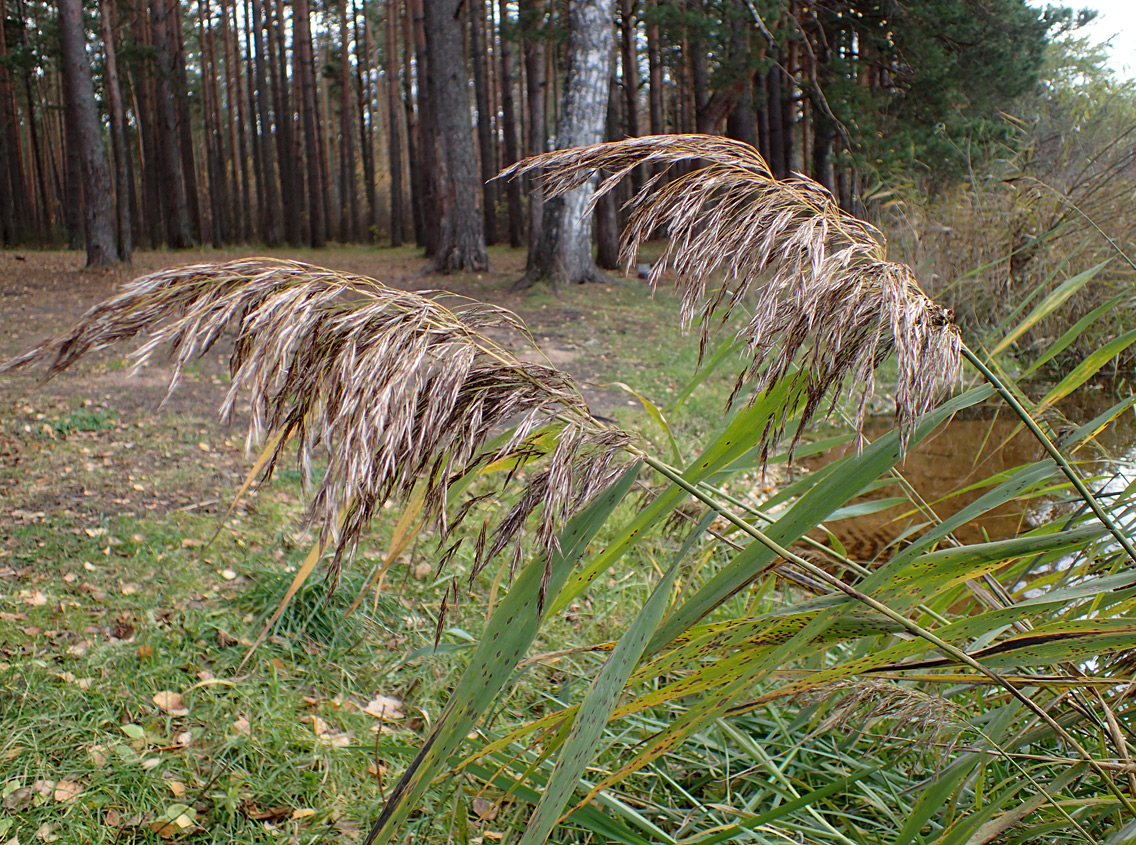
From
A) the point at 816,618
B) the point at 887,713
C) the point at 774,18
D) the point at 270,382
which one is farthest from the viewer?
the point at 774,18

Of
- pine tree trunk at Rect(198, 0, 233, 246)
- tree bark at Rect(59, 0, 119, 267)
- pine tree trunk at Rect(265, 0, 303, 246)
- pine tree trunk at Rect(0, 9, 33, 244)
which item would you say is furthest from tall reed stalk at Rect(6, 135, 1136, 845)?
pine tree trunk at Rect(198, 0, 233, 246)

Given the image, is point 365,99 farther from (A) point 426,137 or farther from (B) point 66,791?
(B) point 66,791

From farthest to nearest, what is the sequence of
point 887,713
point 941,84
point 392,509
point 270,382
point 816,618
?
point 941,84 < point 392,509 < point 887,713 < point 816,618 < point 270,382

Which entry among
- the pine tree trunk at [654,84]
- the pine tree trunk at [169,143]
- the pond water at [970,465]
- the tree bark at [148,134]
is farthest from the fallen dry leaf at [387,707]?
the tree bark at [148,134]

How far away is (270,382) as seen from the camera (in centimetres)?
77

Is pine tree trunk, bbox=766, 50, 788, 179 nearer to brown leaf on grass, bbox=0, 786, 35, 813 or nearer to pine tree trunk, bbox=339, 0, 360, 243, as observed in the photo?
pine tree trunk, bbox=339, 0, 360, 243

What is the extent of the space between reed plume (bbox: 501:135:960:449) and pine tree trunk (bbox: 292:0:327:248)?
894 inches

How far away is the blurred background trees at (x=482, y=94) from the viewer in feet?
37.5

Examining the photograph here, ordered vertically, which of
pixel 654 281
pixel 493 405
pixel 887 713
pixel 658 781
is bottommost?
pixel 658 781

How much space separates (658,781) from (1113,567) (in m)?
1.13

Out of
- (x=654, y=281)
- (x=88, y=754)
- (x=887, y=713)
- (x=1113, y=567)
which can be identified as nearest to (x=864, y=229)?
(x=654, y=281)

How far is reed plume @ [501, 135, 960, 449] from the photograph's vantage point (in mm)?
845

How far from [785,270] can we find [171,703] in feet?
7.25

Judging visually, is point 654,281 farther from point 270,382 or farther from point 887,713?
point 887,713
